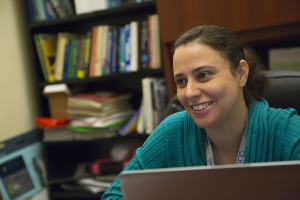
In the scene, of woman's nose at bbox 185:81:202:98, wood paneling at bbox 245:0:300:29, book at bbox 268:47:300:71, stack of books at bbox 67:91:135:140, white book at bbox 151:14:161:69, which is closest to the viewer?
woman's nose at bbox 185:81:202:98

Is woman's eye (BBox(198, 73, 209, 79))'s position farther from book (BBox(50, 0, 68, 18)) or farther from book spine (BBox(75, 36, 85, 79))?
book (BBox(50, 0, 68, 18))

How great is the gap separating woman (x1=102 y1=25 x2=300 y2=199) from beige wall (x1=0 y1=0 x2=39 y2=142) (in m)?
1.29

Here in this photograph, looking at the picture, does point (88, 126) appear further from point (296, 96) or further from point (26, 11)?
point (296, 96)

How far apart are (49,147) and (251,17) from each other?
1.55m

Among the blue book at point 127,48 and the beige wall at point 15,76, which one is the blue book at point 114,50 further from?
the beige wall at point 15,76

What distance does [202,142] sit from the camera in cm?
114

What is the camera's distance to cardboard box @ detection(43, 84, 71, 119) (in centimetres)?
217

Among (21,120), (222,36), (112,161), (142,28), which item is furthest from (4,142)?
(222,36)

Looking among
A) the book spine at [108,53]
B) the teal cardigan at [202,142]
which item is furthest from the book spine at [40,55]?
the teal cardigan at [202,142]

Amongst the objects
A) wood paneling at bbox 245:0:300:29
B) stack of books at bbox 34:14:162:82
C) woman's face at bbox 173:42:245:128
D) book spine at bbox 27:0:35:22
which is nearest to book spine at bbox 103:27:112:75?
stack of books at bbox 34:14:162:82

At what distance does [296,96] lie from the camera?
1.18 metres

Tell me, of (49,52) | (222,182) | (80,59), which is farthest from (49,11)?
(222,182)

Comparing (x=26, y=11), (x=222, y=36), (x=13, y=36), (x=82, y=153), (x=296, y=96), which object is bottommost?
(x=82, y=153)

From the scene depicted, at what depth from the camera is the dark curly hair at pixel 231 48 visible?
41.4 inches
